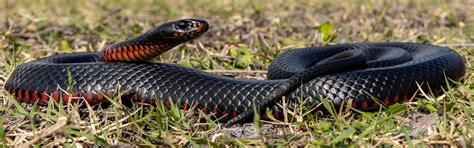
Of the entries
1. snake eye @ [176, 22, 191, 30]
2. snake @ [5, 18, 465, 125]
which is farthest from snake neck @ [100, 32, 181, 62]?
snake eye @ [176, 22, 191, 30]

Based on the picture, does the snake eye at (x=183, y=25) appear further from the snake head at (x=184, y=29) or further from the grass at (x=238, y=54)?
the grass at (x=238, y=54)

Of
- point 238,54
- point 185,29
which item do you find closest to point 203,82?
point 185,29

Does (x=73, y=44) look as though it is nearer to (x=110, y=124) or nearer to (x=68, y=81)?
(x=68, y=81)

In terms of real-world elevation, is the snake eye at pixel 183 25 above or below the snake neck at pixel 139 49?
above

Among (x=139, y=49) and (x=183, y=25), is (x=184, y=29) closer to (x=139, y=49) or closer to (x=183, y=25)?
(x=183, y=25)

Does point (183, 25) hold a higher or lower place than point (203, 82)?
higher

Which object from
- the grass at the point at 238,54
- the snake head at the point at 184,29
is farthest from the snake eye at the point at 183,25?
the grass at the point at 238,54

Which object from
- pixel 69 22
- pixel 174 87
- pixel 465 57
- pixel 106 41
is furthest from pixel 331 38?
pixel 69 22
